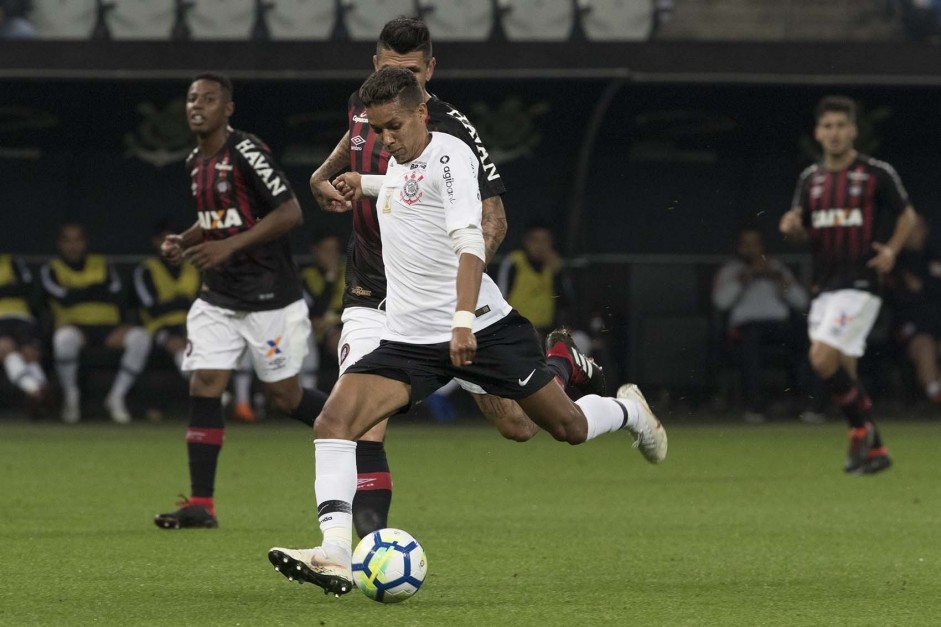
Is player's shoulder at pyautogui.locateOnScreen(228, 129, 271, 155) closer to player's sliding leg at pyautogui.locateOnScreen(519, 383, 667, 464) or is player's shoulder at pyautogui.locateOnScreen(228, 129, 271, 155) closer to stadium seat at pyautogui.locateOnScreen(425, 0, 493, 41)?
player's sliding leg at pyautogui.locateOnScreen(519, 383, 667, 464)

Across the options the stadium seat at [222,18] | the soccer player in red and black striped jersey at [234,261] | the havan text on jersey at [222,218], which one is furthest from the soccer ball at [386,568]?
the stadium seat at [222,18]

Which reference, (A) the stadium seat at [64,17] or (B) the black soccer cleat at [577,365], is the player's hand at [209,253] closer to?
(B) the black soccer cleat at [577,365]

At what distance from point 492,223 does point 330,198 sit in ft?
2.03

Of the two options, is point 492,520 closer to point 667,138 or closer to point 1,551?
point 1,551

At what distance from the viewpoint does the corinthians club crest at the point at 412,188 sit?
19.9ft

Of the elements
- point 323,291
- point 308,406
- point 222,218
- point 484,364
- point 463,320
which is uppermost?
point 222,218

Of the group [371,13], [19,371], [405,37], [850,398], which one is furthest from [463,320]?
[371,13]

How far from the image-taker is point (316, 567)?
5.62 m

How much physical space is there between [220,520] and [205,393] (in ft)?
2.14

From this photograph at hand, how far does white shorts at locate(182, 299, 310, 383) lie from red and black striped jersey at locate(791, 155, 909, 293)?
406 cm

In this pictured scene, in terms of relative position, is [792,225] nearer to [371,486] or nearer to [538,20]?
[371,486]

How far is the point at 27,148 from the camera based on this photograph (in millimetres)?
17969

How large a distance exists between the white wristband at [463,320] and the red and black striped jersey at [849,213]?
5.99m

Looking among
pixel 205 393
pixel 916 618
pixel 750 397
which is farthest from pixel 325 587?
pixel 750 397
